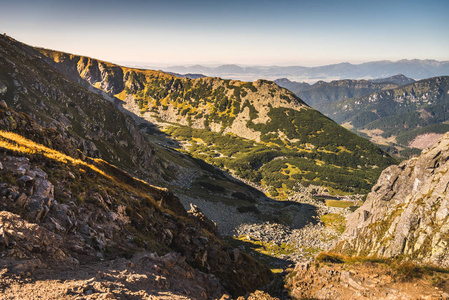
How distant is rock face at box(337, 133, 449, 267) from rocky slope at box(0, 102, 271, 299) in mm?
16814

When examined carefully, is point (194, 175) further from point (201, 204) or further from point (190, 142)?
point (190, 142)

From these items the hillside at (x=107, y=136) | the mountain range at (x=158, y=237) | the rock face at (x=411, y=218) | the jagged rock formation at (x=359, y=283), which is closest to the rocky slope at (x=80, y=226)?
the mountain range at (x=158, y=237)

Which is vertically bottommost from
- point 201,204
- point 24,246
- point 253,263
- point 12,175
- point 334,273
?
point 201,204

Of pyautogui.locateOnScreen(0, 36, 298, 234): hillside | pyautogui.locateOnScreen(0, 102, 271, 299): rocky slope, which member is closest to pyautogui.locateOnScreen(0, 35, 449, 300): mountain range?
pyautogui.locateOnScreen(0, 102, 271, 299): rocky slope

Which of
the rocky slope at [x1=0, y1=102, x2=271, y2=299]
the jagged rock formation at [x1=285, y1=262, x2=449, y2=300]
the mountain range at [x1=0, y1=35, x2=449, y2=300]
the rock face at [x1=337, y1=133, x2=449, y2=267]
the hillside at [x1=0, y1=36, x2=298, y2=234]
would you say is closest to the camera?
the rocky slope at [x1=0, y1=102, x2=271, y2=299]

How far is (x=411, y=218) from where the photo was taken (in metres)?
29.4

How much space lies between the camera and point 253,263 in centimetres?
2881

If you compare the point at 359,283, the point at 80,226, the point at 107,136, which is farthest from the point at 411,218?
the point at 107,136

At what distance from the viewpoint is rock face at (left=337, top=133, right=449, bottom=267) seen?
2647cm

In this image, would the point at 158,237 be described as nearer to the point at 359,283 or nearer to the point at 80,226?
the point at 80,226

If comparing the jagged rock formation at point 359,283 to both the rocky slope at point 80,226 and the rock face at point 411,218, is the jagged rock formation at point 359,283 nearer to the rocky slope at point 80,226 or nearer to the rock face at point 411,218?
the rocky slope at point 80,226

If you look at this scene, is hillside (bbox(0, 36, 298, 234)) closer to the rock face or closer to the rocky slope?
the rock face

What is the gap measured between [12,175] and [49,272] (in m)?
7.06

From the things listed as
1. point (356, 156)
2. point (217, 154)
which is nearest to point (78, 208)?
point (217, 154)
